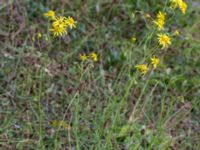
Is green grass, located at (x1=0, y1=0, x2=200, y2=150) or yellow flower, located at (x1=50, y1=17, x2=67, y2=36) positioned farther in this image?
green grass, located at (x1=0, y1=0, x2=200, y2=150)

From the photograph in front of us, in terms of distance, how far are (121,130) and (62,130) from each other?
34 centimetres

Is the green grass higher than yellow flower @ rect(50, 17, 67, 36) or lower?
lower

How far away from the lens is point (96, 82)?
10.6 feet

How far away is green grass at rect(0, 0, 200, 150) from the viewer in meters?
2.69

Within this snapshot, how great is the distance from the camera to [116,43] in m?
3.50

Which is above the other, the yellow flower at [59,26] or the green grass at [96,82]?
the yellow flower at [59,26]

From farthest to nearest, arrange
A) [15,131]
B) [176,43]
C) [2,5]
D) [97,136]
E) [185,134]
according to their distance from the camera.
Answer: [176,43] → [2,5] → [185,134] → [15,131] → [97,136]

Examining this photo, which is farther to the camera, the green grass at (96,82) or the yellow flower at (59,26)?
the green grass at (96,82)

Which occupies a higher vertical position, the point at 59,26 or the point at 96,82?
the point at 59,26

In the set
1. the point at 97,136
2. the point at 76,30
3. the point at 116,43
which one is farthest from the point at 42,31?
the point at 97,136

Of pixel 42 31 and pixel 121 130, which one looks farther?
pixel 42 31

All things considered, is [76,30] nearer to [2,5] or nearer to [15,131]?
[2,5]

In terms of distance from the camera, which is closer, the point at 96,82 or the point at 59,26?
the point at 59,26

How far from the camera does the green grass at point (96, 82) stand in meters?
2.69
